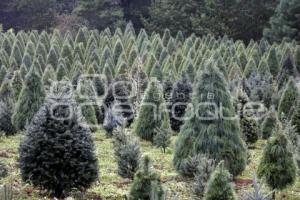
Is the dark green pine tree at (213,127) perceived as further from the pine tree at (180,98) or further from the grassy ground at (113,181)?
the pine tree at (180,98)

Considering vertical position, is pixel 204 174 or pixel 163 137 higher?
pixel 163 137

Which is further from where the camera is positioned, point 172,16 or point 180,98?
point 172,16

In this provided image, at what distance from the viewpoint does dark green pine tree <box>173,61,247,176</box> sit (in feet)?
48.9

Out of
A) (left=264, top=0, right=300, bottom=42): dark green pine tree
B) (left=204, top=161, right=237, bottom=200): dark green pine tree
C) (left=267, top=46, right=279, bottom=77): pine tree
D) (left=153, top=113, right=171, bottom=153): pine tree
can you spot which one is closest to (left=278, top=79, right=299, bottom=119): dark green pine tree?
(left=153, top=113, right=171, bottom=153): pine tree

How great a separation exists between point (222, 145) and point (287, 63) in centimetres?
2254

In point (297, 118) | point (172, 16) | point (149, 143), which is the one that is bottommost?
point (149, 143)

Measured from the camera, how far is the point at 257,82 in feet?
102

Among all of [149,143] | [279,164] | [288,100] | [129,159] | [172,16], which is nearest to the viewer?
[279,164]

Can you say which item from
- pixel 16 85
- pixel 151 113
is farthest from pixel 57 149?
pixel 16 85

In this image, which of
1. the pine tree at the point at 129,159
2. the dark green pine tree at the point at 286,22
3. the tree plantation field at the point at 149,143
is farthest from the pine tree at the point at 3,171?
the dark green pine tree at the point at 286,22

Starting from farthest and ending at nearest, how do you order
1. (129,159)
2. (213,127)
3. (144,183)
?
(213,127) → (129,159) → (144,183)

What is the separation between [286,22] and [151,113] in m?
31.6

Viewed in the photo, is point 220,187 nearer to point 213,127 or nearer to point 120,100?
point 213,127

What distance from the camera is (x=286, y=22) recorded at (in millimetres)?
49000
